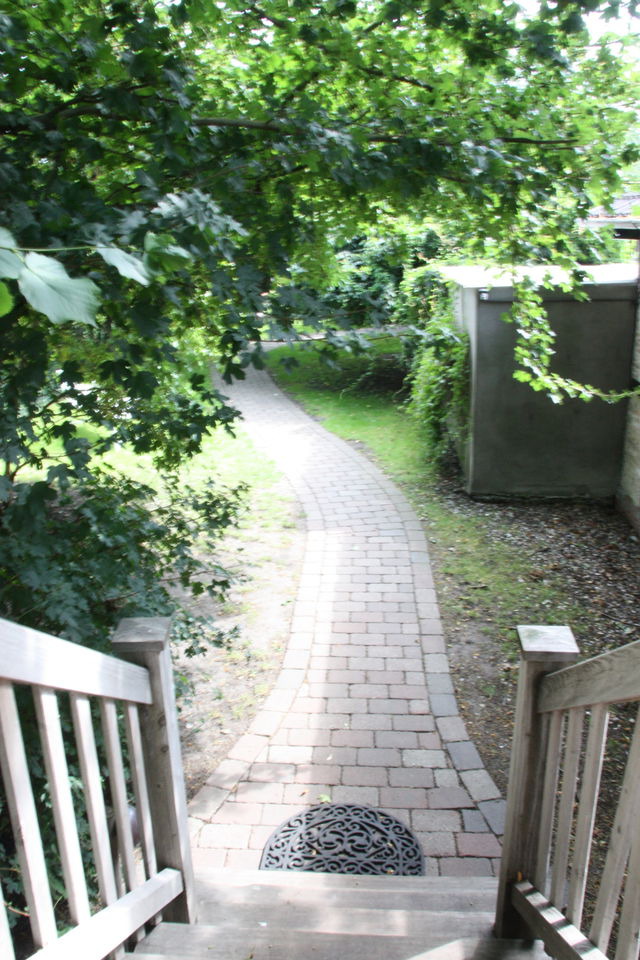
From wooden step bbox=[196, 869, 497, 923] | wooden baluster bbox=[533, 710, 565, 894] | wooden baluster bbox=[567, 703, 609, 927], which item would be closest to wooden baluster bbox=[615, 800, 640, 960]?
wooden baluster bbox=[567, 703, 609, 927]

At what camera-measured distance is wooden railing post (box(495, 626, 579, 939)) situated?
216 centimetres

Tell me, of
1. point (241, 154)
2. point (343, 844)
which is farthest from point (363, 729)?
point (241, 154)

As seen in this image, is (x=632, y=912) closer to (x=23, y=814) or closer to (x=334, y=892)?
(x=23, y=814)

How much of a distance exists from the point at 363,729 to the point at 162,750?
222 centimetres

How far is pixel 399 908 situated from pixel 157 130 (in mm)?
3019

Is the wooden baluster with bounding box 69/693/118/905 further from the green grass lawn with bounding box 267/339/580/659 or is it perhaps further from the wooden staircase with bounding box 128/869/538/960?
the green grass lawn with bounding box 267/339/580/659

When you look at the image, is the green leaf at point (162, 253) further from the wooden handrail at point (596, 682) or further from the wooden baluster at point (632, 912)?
the wooden baluster at point (632, 912)

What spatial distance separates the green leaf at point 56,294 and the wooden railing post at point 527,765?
1.67 meters

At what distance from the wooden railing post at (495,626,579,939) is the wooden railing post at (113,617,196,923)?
1.05 metres

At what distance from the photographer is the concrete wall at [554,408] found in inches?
282

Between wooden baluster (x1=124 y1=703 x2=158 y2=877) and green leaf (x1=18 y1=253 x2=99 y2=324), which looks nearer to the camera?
green leaf (x1=18 y1=253 x2=99 y2=324)

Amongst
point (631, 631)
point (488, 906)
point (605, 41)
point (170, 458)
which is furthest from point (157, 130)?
point (631, 631)

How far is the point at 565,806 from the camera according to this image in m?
2.02

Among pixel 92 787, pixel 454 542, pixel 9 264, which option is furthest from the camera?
pixel 454 542
